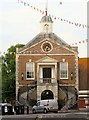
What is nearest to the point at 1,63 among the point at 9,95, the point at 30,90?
the point at 9,95

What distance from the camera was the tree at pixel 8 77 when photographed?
187ft

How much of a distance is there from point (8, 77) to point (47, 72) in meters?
8.03

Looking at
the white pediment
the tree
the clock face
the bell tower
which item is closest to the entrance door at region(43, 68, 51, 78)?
the white pediment

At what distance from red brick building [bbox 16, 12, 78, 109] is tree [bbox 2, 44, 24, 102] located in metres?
2.72

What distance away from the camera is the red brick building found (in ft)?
171

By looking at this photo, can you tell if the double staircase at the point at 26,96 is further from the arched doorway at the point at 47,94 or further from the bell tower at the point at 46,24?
the bell tower at the point at 46,24

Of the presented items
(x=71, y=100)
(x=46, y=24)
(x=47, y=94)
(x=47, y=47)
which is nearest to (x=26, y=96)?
(x=47, y=94)

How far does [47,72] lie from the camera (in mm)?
53062

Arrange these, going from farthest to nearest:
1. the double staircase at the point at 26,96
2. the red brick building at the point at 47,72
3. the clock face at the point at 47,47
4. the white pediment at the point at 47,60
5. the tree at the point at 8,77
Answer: the tree at the point at 8,77 < the clock face at the point at 47,47 < the white pediment at the point at 47,60 < the red brick building at the point at 47,72 < the double staircase at the point at 26,96

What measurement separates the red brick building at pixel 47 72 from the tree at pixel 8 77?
8.93 feet

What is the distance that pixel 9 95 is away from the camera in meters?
57.3

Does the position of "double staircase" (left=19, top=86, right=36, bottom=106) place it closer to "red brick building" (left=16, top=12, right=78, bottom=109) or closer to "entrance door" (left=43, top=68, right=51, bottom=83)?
"red brick building" (left=16, top=12, right=78, bottom=109)

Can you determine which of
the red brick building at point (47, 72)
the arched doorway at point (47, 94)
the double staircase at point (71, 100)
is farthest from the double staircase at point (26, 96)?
the double staircase at point (71, 100)

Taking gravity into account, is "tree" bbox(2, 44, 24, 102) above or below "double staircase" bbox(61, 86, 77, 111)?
above
